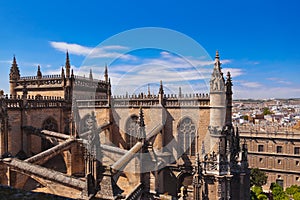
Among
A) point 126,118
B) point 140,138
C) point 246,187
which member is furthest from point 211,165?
point 126,118

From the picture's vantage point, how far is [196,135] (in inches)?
740

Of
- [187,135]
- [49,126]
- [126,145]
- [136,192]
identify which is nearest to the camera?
[136,192]

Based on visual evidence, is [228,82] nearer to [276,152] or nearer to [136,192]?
[136,192]

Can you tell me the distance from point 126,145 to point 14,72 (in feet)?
46.6

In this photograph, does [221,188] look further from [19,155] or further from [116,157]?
[19,155]

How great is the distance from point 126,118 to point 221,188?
31.2ft

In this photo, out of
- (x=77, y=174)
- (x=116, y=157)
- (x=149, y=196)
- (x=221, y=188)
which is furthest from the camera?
(x=77, y=174)

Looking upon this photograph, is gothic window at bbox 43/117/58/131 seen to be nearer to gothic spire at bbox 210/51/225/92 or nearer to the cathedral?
the cathedral

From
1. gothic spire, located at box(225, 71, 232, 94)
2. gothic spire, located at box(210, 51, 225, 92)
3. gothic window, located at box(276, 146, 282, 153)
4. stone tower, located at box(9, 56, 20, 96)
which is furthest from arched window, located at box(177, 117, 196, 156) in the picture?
gothic window, located at box(276, 146, 282, 153)

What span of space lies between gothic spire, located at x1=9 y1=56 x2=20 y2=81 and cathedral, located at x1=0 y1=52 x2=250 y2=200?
3991 mm

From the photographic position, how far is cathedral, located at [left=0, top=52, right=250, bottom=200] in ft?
37.1

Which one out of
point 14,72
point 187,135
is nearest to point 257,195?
point 187,135

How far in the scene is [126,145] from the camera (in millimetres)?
21188

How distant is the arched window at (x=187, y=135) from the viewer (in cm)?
1905
